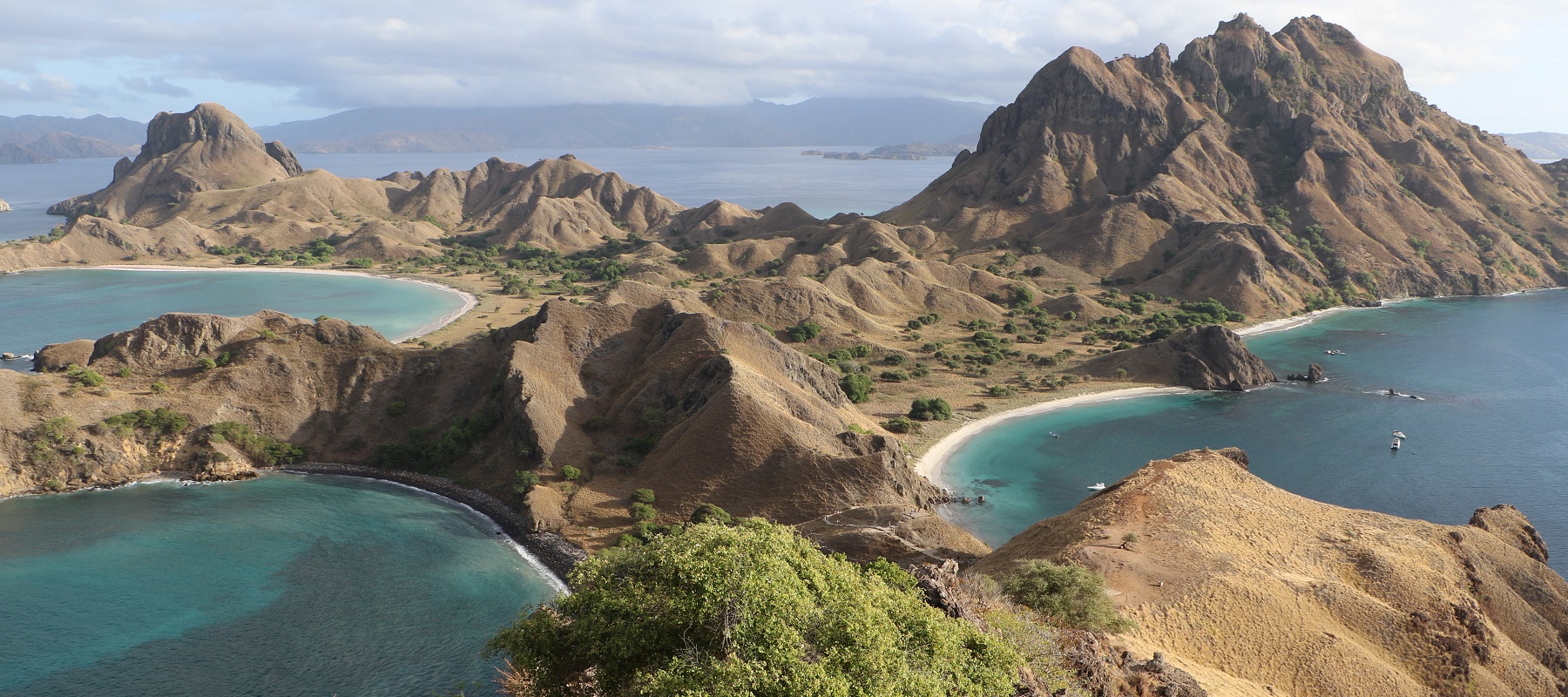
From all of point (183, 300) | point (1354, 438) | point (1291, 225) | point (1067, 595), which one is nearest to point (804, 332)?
point (1354, 438)

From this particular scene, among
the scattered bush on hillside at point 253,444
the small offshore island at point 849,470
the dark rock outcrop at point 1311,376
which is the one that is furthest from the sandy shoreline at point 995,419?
the scattered bush on hillside at point 253,444

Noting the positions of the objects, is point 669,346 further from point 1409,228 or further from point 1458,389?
point 1409,228

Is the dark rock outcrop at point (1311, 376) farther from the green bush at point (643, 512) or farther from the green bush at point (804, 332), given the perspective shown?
the green bush at point (643, 512)

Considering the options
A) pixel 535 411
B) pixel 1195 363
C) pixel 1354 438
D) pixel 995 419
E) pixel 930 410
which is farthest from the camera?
pixel 1195 363

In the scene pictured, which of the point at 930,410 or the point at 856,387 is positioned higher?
the point at 856,387

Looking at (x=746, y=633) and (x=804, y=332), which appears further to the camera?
(x=804, y=332)

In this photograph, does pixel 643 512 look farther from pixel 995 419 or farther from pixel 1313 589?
pixel 995 419

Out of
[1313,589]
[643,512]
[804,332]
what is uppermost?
[1313,589]
